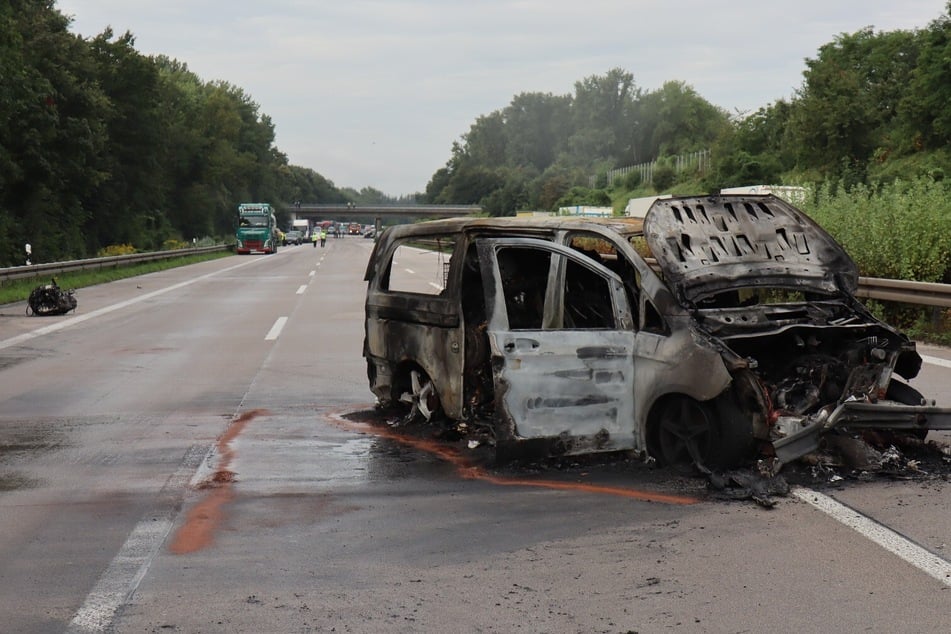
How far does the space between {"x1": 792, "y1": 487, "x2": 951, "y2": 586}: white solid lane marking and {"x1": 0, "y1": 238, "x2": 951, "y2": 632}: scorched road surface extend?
20mm

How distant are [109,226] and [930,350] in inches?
2903

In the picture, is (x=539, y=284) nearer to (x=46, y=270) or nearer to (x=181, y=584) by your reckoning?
(x=181, y=584)

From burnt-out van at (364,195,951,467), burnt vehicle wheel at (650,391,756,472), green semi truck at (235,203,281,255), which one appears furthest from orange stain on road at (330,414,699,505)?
green semi truck at (235,203,281,255)

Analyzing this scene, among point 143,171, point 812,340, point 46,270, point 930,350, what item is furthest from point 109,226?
point 812,340

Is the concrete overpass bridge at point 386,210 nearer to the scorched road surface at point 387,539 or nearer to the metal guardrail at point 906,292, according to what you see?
the metal guardrail at point 906,292

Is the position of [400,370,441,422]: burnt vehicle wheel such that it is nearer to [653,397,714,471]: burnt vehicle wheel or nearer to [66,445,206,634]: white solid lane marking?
[653,397,714,471]: burnt vehicle wheel

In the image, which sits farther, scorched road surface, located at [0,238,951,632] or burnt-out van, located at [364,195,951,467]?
burnt-out van, located at [364,195,951,467]

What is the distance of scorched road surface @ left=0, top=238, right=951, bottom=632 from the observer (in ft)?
16.0

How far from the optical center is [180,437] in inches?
365

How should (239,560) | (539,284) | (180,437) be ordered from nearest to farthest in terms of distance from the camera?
(239,560) → (539,284) → (180,437)

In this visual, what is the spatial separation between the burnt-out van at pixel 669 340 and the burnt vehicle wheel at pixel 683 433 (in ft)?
0.04

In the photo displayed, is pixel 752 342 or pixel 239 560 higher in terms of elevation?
pixel 752 342

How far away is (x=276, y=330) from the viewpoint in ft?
60.8

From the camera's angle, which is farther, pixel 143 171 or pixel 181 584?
pixel 143 171
